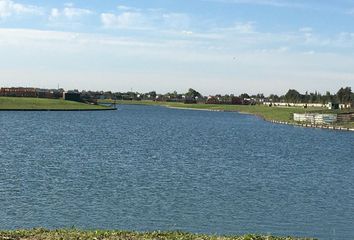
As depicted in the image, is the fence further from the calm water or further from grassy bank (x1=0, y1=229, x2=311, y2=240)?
grassy bank (x1=0, y1=229, x2=311, y2=240)

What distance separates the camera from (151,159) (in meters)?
63.2

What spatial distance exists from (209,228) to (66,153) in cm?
4102

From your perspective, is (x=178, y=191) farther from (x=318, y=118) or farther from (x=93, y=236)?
(x=318, y=118)

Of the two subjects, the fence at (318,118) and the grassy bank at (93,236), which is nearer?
the grassy bank at (93,236)

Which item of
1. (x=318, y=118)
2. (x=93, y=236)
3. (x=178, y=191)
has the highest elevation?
(x=93, y=236)

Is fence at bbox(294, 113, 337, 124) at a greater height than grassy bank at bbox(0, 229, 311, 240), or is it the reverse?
grassy bank at bbox(0, 229, 311, 240)

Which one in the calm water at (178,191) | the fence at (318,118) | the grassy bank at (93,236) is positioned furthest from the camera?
the fence at (318,118)

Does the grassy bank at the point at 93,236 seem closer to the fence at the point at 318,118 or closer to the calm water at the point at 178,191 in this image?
the calm water at the point at 178,191

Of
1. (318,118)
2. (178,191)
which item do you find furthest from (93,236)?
(318,118)

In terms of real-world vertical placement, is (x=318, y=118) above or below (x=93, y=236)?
below

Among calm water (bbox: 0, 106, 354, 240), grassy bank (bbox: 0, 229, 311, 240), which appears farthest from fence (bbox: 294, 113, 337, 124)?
grassy bank (bbox: 0, 229, 311, 240)

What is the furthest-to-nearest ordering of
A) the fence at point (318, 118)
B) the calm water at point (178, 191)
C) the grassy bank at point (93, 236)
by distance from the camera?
the fence at point (318, 118) → the calm water at point (178, 191) → the grassy bank at point (93, 236)

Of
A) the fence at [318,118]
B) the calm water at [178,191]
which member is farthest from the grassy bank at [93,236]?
the fence at [318,118]

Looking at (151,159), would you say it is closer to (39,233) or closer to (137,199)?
(137,199)
